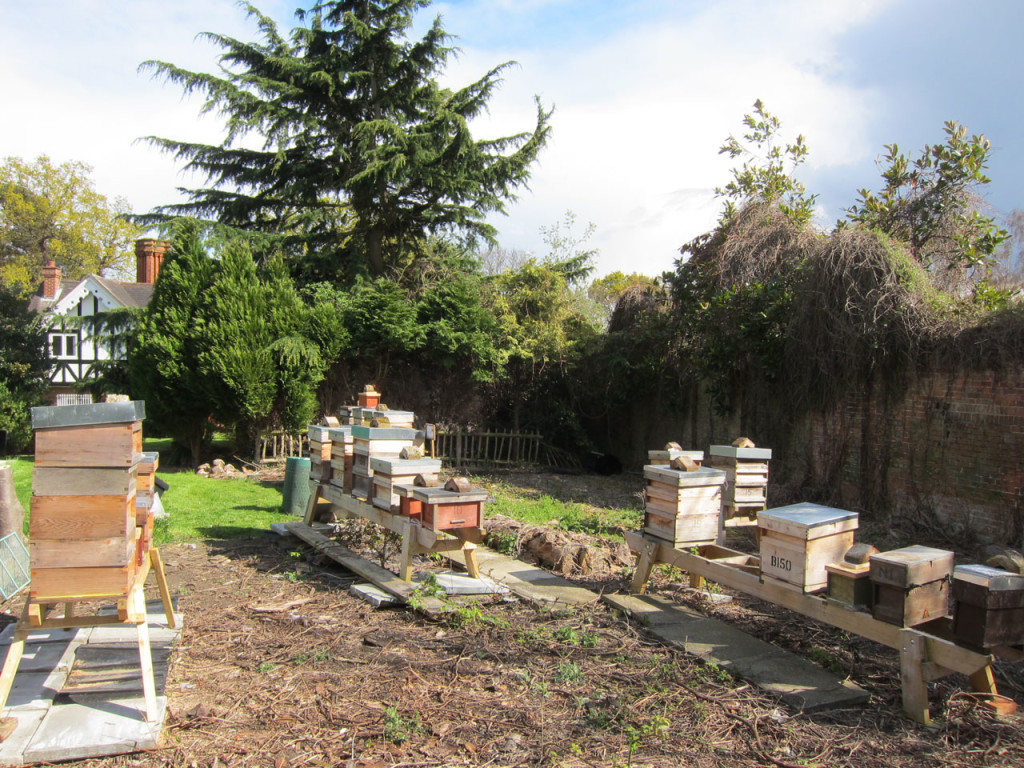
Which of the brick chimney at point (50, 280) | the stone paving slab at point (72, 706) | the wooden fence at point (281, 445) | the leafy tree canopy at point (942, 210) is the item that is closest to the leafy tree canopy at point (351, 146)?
the wooden fence at point (281, 445)

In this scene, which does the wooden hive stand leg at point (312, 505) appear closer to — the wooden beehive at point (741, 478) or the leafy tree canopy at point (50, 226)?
the wooden beehive at point (741, 478)

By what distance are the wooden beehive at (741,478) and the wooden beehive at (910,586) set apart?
131 inches

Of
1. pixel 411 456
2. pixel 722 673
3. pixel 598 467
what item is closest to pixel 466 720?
pixel 722 673

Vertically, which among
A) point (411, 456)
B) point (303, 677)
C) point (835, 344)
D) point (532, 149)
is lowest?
point (303, 677)

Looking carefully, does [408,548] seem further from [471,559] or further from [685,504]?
[685,504]

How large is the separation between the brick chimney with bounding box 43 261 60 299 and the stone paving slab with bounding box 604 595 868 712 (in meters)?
36.4

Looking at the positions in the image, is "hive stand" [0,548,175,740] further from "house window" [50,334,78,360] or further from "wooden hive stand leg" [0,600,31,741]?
"house window" [50,334,78,360]

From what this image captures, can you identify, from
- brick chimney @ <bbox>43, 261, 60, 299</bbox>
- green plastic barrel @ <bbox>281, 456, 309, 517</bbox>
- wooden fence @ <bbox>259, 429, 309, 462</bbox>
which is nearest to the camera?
green plastic barrel @ <bbox>281, 456, 309, 517</bbox>

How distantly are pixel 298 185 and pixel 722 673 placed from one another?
17039 mm

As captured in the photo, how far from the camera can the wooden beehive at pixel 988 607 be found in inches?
161

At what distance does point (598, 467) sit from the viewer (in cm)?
1708

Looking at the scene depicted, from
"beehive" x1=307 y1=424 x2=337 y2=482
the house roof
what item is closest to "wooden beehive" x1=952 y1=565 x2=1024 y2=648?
"beehive" x1=307 y1=424 x2=337 y2=482

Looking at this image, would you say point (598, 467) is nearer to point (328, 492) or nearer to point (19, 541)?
point (328, 492)

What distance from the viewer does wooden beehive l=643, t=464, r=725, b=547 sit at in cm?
623
